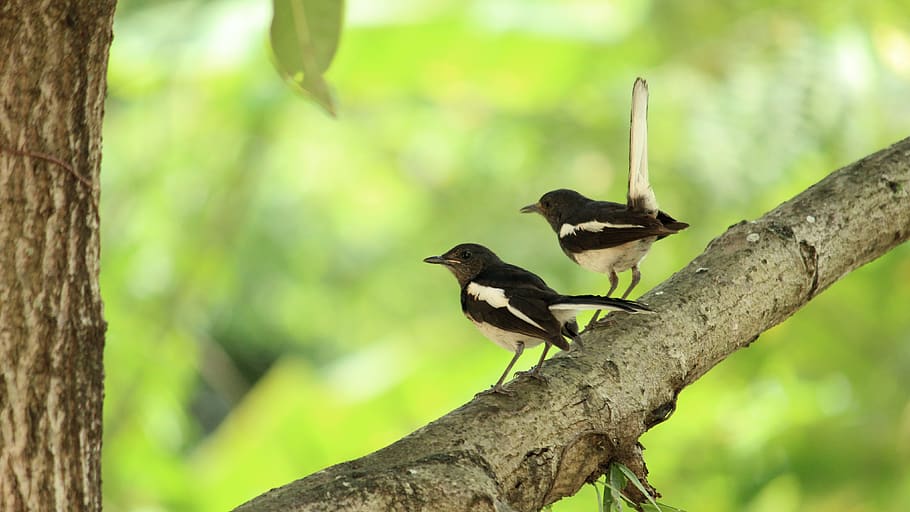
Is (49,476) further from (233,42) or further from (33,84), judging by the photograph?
(233,42)

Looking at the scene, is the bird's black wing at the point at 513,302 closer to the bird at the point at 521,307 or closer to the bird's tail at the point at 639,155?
the bird at the point at 521,307

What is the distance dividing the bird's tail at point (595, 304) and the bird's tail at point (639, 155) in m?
0.42

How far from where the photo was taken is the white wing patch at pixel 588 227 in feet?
9.30

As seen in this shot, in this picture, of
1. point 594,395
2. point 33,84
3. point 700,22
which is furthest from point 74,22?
point 700,22

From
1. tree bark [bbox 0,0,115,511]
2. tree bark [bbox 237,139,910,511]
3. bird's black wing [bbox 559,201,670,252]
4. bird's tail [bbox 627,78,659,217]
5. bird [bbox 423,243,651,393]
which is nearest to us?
tree bark [bbox 0,0,115,511]

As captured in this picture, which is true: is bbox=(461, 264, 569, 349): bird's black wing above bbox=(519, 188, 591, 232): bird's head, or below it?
below

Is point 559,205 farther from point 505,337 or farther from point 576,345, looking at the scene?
point 576,345

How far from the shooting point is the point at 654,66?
287 inches

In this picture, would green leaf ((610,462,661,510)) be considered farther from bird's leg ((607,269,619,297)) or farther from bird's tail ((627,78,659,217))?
bird's leg ((607,269,619,297))

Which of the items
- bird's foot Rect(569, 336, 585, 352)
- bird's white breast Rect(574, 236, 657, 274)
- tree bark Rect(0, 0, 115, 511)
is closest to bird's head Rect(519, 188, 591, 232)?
bird's white breast Rect(574, 236, 657, 274)

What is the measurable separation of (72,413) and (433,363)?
14.7ft

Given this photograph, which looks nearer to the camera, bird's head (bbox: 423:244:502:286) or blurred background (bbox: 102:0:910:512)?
bird's head (bbox: 423:244:502:286)

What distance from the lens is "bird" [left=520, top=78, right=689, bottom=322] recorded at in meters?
2.58

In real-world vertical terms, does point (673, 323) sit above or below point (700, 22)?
below
